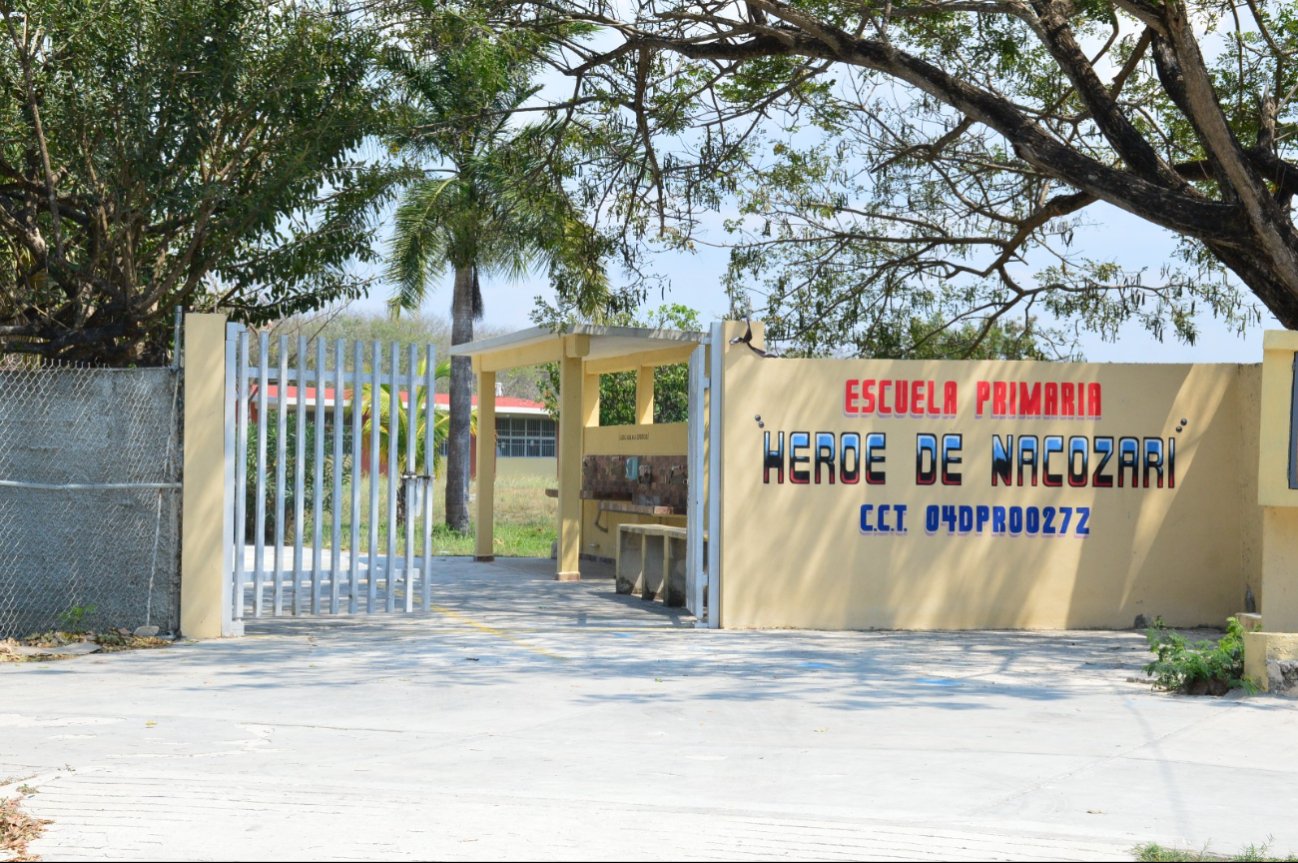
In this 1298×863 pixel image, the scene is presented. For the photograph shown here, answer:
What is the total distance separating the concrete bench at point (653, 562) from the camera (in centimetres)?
1446

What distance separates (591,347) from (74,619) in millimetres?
8319

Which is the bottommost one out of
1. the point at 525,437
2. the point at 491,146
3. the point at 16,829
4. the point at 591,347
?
the point at 16,829

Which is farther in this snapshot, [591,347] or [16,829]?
[591,347]

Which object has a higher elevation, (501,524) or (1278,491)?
(1278,491)

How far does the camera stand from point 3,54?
1209 cm

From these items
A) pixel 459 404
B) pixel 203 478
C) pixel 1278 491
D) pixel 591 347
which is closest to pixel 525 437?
pixel 459 404

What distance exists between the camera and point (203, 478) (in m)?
11.4

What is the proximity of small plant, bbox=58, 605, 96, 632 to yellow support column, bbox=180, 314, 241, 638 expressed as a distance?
29.7 inches

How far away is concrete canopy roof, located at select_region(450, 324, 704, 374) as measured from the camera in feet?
53.0

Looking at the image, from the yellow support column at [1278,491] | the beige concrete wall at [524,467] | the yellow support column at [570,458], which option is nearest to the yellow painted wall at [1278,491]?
the yellow support column at [1278,491]

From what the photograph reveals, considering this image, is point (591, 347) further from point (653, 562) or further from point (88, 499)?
point (88, 499)

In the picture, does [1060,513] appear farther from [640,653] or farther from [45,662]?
[45,662]

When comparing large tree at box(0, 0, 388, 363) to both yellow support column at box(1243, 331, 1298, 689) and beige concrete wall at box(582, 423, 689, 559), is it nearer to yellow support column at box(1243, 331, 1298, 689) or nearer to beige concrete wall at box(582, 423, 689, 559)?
beige concrete wall at box(582, 423, 689, 559)

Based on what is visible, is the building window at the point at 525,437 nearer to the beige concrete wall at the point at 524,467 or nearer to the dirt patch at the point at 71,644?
the beige concrete wall at the point at 524,467
